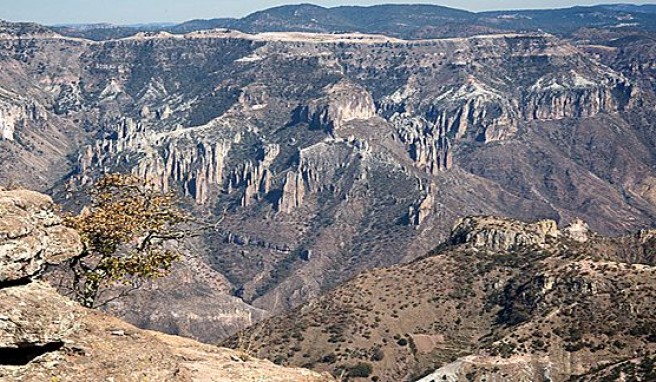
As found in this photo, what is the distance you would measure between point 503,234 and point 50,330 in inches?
4823

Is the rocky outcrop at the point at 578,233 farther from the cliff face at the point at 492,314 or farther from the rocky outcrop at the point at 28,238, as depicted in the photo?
the rocky outcrop at the point at 28,238

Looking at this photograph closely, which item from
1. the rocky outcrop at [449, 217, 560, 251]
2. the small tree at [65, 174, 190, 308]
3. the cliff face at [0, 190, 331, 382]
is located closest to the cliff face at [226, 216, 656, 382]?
the rocky outcrop at [449, 217, 560, 251]

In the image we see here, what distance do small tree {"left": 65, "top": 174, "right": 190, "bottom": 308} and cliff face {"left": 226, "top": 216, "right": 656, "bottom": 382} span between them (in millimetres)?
53861

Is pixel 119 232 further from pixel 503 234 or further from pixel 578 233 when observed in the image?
pixel 578 233

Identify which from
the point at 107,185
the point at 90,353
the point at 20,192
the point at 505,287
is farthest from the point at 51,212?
the point at 505,287

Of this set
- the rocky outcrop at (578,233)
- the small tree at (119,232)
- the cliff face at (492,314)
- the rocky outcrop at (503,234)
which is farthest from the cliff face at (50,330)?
the rocky outcrop at (578,233)

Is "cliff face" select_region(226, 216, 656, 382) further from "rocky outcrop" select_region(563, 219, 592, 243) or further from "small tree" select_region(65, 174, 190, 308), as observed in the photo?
"small tree" select_region(65, 174, 190, 308)

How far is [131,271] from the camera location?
4375cm

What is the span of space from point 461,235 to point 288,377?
389ft

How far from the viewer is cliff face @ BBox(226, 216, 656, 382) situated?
96.9m

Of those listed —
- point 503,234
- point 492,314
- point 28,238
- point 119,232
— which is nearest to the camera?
point 28,238

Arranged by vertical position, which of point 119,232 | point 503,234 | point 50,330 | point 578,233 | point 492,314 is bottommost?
point 492,314

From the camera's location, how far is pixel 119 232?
43219 millimetres

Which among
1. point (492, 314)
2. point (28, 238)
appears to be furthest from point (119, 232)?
point (492, 314)
